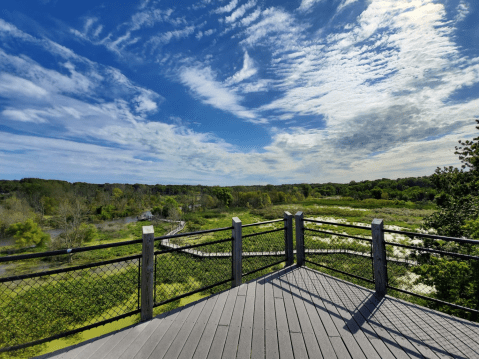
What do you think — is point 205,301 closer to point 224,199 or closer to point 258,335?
point 258,335

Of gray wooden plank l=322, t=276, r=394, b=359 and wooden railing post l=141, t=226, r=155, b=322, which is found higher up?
wooden railing post l=141, t=226, r=155, b=322

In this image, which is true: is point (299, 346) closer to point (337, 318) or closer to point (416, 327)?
point (337, 318)

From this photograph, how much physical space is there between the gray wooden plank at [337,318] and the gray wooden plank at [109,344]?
2408 millimetres

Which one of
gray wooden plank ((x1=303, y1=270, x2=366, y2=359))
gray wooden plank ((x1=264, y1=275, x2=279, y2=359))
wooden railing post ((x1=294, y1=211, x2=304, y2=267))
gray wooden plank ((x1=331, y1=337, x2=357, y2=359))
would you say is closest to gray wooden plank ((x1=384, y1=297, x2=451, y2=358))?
gray wooden plank ((x1=303, y1=270, x2=366, y2=359))

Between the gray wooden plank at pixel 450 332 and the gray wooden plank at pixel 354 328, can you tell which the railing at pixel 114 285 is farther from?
the gray wooden plank at pixel 450 332

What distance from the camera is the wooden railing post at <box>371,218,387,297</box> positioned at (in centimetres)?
323

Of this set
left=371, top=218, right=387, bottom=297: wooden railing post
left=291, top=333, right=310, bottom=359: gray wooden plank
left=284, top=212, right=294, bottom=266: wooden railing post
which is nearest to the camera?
left=291, top=333, right=310, bottom=359: gray wooden plank

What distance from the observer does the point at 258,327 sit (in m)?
2.52

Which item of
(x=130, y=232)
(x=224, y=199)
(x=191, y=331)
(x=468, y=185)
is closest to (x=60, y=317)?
(x=191, y=331)

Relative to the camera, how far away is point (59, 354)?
2148 mm

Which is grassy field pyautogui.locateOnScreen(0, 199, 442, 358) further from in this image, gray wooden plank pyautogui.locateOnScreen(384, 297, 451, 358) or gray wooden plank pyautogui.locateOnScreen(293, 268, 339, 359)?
gray wooden plank pyautogui.locateOnScreen(384, 297, 451, 358)

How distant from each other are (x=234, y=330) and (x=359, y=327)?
1.44m

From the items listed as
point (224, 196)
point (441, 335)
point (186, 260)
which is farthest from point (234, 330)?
point (224, 196)

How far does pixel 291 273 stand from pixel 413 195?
182 feet
